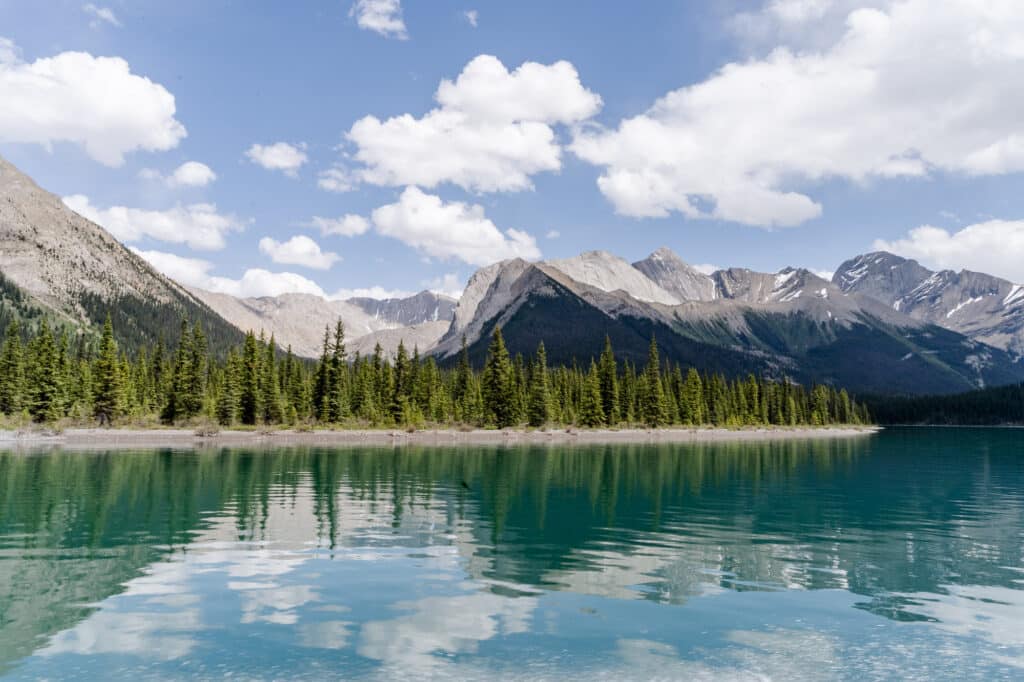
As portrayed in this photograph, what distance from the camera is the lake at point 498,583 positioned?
593 inches

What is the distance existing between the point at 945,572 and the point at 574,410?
139090 mm

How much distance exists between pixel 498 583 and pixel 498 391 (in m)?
122

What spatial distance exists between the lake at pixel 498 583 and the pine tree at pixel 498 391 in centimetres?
9288

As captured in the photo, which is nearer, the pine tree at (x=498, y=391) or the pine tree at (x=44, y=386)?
the pine tree at (x=44, y=386)

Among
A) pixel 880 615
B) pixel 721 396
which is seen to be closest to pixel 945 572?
pixel 880 615

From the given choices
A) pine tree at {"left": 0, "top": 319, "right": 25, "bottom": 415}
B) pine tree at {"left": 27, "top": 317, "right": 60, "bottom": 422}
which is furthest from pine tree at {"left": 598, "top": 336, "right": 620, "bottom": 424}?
pine tree at {"left": 0, "top": 319, "right": 25, "bottom": 415}

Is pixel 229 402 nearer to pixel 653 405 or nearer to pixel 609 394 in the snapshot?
pixel 609 394

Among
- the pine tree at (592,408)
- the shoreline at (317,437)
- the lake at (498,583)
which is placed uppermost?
the pine tree at (592,408)

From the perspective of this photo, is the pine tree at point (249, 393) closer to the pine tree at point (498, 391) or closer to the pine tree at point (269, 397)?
the pine tree at point (269, 397)

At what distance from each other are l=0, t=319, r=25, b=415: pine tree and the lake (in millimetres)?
79533

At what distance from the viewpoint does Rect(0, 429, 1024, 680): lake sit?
49.4 ft

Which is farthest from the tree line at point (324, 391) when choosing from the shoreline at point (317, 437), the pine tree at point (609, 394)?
the shoreline at point (317, 437)

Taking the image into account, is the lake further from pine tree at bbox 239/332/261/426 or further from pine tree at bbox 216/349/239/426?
pine tree at bbox 239/332/261/426

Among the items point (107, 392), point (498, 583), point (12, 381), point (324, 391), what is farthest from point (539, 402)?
point (498, 583)
